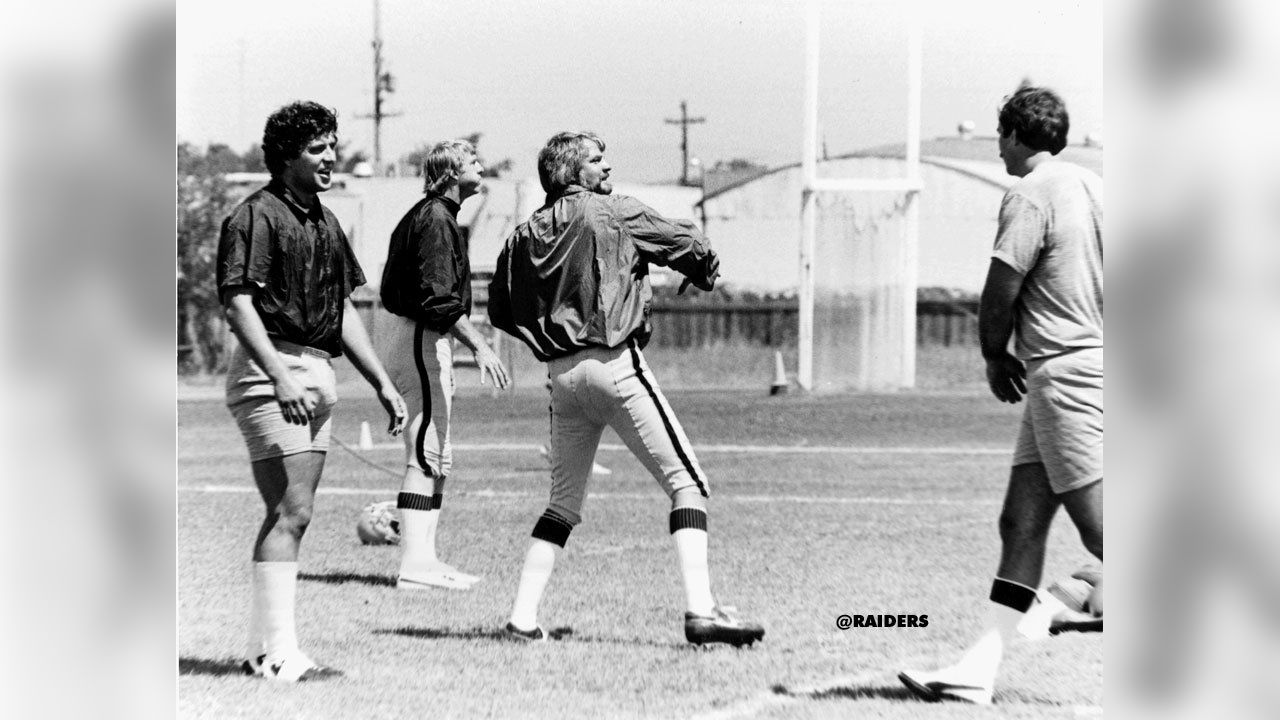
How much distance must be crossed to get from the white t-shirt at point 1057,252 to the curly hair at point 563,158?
1418mm

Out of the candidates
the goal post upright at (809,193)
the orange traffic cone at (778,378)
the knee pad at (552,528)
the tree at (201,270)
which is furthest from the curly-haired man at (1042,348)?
the orange traffic cone at (778,378)

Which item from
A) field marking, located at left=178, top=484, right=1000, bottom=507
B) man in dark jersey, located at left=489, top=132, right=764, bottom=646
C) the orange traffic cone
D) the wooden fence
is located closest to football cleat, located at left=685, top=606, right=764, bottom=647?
man in dark jersey, located at left=489, top=132, right=764, bottom=646

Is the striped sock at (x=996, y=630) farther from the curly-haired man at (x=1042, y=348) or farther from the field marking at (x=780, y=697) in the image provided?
the field marking at (x=780, y=697)

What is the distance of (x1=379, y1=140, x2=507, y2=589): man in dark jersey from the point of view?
5992 millimetres

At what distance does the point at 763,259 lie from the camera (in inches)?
422

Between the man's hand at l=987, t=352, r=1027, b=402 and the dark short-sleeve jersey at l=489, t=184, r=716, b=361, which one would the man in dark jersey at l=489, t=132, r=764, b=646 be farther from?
the man's hand at l=987, t=352, r=1027, b=402

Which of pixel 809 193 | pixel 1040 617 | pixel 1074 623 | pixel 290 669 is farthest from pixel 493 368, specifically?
pixel 809 193

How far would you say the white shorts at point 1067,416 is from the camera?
177 inches

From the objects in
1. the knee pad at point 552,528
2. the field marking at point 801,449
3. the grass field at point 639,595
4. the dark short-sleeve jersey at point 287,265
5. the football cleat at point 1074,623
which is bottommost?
the field marking at point 801,449
